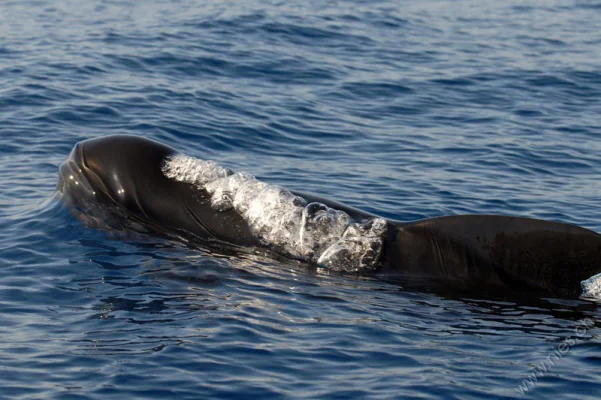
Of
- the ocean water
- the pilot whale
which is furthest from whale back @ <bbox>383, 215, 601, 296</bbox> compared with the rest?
the ocean water

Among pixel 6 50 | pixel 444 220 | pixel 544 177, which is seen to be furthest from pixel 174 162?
pixel 6 50

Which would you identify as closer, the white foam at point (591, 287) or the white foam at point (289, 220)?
the white foam at point (591, 287)

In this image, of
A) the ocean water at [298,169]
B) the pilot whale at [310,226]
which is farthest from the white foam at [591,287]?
the ocean water at [298,169]

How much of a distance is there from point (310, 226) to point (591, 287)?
334 centimetres

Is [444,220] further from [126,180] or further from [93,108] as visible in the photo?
[93,108]

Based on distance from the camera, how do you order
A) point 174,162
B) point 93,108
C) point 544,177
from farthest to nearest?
point 93,108, point 544,177, point 174,162

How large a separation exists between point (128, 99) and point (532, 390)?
14.0 meters

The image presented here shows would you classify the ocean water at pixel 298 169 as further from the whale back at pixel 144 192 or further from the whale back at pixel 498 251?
the whale back at pixel 144 192

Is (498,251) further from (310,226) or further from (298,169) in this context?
(298,169)

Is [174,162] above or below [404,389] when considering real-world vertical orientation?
above

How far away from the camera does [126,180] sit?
12445 mm

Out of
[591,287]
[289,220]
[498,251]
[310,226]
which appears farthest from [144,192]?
[591,287]

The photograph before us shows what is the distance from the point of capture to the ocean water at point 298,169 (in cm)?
856

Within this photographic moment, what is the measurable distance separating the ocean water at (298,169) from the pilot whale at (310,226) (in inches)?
12.9
